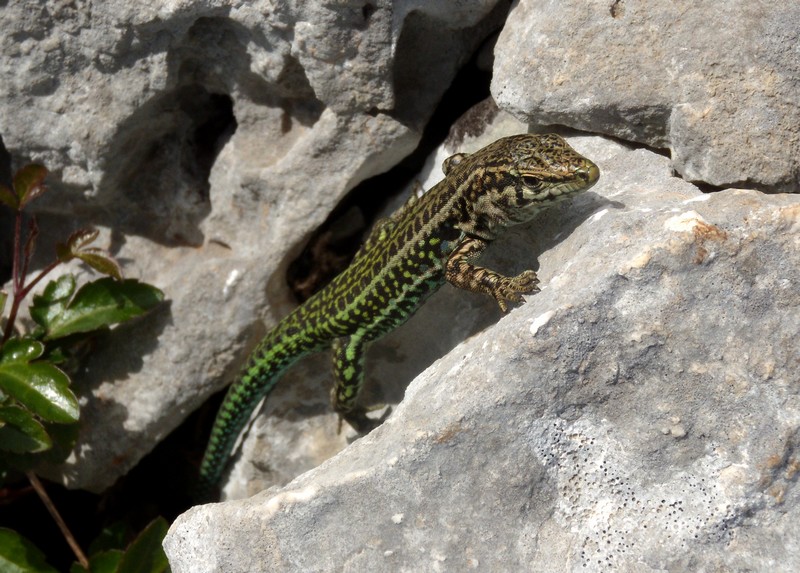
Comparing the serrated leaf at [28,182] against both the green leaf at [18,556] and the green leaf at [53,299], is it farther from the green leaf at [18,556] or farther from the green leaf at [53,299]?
the green leaf at [18,556]

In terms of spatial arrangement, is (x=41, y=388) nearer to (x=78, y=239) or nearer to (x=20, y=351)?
(x=20, y=351)

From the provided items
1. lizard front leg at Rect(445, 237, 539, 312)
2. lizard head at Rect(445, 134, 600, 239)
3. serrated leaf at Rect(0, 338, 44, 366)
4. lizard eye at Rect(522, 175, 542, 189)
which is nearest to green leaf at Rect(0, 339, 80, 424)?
serrated leaf at Rect(0, 338, 44, 366)

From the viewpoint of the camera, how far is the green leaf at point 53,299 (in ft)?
12.4

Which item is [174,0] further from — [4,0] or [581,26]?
[581,26]

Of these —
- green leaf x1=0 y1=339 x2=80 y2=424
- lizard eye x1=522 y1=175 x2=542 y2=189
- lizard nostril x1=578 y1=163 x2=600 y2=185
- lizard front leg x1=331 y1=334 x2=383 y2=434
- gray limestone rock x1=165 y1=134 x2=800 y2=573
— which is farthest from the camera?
lizard front leg x1=331 y1=334 x2=383 y2=434

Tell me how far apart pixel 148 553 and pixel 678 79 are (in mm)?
3055

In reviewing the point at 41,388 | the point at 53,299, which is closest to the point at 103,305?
the point at 53,299

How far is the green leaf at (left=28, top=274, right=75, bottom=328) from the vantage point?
12.4 feet

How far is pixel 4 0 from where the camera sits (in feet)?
11.4

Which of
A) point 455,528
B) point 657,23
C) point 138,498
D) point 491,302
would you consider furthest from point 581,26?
point 138,498

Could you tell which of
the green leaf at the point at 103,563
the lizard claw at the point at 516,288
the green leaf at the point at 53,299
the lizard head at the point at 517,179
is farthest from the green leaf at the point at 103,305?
the lizard claw at the point at 516,288

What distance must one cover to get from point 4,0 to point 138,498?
289 centimetres

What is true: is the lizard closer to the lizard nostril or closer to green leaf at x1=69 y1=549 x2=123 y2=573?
the lizard nostril

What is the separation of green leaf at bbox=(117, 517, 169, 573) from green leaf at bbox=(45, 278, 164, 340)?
993 millimetres
